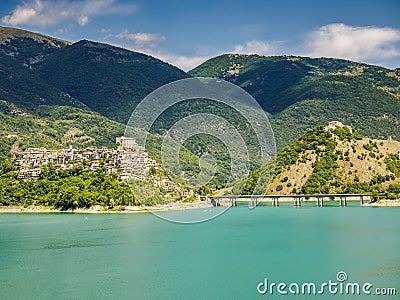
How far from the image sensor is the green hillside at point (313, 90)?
4149 inches

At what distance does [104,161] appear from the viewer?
56344mm

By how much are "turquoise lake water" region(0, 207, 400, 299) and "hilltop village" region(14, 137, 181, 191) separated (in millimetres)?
13146

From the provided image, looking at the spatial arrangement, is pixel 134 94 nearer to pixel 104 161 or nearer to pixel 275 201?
pixel 275 201

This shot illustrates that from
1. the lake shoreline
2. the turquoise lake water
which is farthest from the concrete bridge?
the turquoise lake water

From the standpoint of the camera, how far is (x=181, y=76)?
139 metres

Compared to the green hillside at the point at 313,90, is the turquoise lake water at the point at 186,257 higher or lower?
lower

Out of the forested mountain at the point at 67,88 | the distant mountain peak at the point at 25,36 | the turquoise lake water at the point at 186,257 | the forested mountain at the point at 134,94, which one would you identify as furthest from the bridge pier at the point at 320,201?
the distant mountain peak at the point at 25,36

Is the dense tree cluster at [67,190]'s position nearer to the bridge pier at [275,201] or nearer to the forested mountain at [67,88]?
the forested mountain at [67,88]

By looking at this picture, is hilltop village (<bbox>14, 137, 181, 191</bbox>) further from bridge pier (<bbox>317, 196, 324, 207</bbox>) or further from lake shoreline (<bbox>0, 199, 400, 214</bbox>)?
bridge pier (<bbox>317, 196, 324, 207</bbox>)

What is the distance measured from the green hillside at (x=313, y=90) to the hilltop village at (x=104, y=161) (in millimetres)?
46556

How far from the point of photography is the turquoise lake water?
19.4 metres

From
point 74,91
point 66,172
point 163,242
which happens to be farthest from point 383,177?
point 74,91

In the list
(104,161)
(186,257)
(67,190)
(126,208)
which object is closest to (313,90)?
(104,161)

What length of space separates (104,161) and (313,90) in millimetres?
71552
